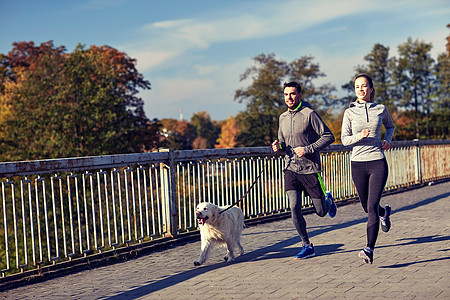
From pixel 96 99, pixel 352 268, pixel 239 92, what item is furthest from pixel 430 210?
pixel 239 92

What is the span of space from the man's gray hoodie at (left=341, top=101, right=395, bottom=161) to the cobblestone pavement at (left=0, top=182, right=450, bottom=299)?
1160mm

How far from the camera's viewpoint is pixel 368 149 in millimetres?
6258

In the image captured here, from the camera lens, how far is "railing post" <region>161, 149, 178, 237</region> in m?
8.62

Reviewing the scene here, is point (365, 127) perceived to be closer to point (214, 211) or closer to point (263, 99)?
point (214, 211)

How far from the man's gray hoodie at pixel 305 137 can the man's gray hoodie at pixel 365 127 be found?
32cm

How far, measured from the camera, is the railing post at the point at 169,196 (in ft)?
28.3

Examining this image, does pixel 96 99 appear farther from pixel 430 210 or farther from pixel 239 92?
pixel 239 92

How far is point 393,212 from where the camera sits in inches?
437

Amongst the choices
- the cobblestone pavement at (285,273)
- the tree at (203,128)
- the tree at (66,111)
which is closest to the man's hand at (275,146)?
the cobblestone pavement at (285,273)

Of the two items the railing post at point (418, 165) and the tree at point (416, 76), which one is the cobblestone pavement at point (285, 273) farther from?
the tree at point (416, 76)

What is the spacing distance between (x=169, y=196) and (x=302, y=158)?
2573 mm

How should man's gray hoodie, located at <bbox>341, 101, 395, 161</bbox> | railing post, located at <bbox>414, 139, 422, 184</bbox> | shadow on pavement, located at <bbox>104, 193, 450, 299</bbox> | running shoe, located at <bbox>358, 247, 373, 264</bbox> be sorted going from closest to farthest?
shadow on pavement, located at <bbox>104, 193, 450, 299</bbox> → running shoe, located at <bbox>358, 247, 373, 264</bbox> → man's gray hoodie, located at <bbox>341, 101, 395, 161</bbox> → railing post, located at <bbox>414, 139, 422, 184</bbox>

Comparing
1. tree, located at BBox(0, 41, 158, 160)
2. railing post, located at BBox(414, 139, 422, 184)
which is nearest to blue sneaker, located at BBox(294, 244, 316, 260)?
railing post, located at BBox(414, 139, 422, 184)

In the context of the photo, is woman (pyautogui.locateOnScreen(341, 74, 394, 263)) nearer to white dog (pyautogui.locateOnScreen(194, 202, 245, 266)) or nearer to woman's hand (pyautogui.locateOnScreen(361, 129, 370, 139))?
woman's hand (pyautogui.locateOnScreen(361, 129, 370, 139))
